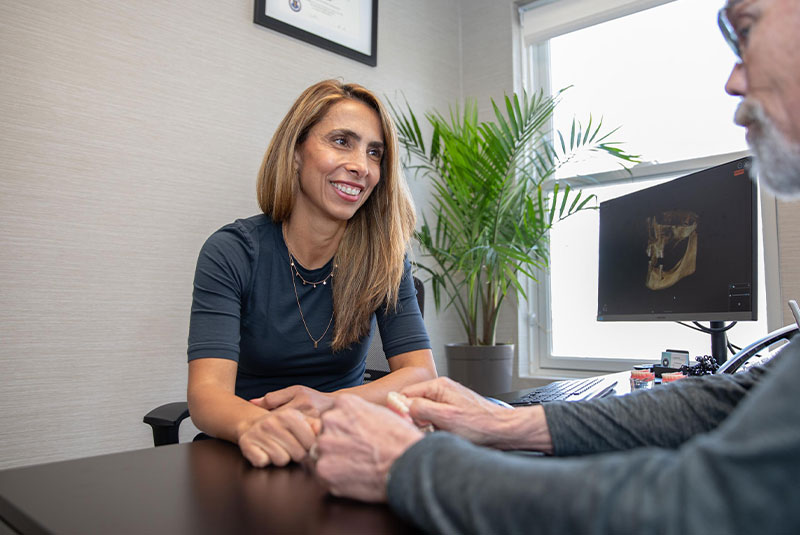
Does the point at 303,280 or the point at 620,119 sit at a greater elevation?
the point at 620,119

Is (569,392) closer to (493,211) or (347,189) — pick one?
(347,189)

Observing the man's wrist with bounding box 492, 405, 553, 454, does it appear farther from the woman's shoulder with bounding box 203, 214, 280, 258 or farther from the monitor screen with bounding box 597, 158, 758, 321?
the monitor screen with bounding box 597, 158, 758, 321

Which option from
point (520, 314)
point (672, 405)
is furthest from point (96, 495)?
point (520, 314)

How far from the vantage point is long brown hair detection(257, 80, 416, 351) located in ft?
4.92

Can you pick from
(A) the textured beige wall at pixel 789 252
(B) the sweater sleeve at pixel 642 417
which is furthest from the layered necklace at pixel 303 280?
(A) the textured beige wall at pixel 789 252

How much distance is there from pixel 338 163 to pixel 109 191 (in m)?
1.00

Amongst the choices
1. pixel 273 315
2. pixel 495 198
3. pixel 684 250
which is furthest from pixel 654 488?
pixel 495 198

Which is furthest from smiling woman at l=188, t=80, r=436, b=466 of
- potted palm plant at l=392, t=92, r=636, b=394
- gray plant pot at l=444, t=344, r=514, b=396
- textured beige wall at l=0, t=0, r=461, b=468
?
gray plant pot at l=444, t=344, r=514, b=396

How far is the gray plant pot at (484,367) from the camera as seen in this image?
2730mm

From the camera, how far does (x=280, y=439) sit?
2.41 ft

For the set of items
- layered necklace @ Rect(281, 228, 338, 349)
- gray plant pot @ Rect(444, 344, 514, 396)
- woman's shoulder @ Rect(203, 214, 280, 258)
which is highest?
woman's shoulder @ Rect(203, 214, 280, 258)

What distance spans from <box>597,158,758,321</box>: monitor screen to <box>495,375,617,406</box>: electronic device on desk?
1.08 feet

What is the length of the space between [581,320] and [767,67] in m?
2.65

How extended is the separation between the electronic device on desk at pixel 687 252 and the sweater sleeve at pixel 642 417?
31.7 inches
